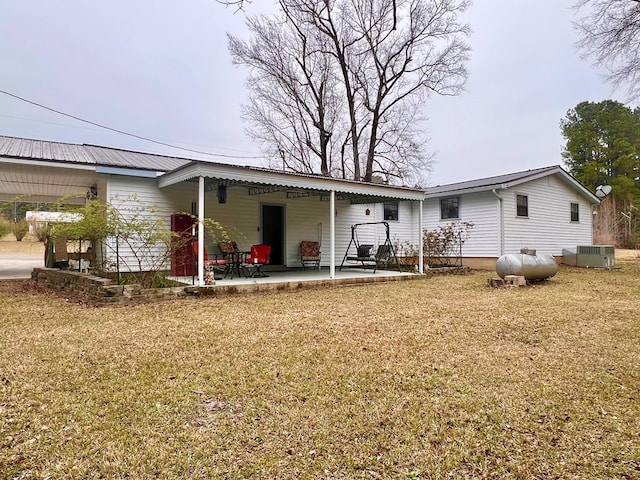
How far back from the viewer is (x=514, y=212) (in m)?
13.8

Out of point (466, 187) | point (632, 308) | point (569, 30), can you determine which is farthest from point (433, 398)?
point (569, 30)

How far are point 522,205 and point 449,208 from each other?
8.08 ft

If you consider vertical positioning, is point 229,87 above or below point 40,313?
above

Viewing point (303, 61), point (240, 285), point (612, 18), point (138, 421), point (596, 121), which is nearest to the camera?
point (138, 421)

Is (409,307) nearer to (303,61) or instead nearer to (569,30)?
(569,30)

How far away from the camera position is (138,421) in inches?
98.7

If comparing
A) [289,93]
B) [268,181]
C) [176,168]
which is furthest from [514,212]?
[289,93]

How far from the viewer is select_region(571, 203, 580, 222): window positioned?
53.6 ft

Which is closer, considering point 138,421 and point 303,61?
point 138,421

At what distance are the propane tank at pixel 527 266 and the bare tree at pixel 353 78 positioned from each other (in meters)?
10.2

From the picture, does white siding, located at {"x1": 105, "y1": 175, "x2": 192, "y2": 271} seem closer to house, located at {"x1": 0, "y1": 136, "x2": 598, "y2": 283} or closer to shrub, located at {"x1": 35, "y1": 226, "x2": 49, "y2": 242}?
house, located at {"x1": 0, "y1": 136, "x2": 598, "y2": 283}

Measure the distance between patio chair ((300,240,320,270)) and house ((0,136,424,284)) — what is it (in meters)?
0.49

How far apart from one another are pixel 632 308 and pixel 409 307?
3.38 m

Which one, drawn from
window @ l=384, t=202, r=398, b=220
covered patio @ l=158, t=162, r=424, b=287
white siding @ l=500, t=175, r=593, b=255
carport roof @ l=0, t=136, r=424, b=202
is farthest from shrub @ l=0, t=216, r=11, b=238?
white siding @ l=500, t=175, r=593, b=255
